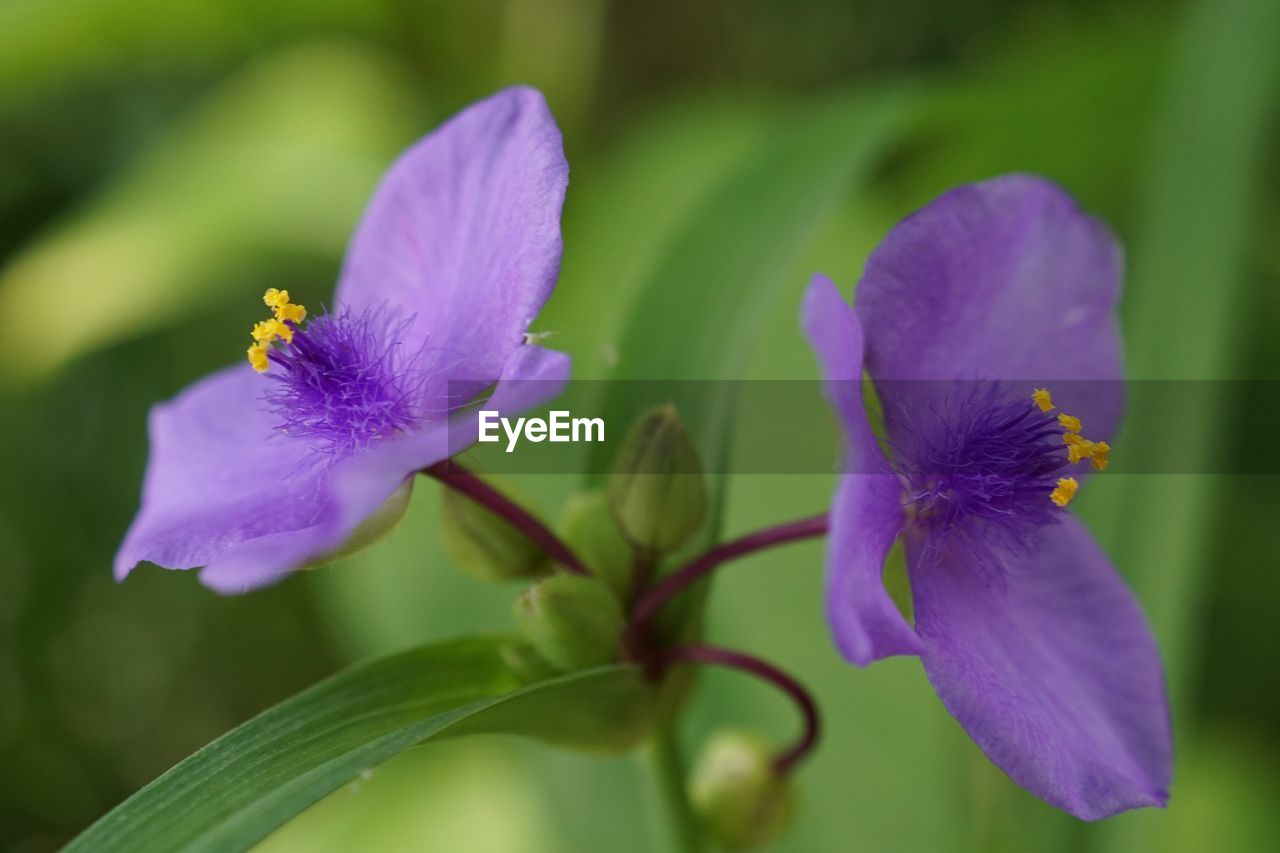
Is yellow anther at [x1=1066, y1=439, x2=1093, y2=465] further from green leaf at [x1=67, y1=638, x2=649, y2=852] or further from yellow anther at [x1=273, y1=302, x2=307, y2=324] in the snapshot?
yellow anther at [x1=273, y1=302, x2=307, y2=324]

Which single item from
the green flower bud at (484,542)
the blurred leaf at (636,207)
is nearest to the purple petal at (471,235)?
the green flower bud at (484,542)

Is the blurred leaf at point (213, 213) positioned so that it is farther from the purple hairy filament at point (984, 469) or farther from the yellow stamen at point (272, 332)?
the purple hairy filament at point (984, 469)

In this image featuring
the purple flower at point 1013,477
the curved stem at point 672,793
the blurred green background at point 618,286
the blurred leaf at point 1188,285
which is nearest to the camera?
the purple flower at point 1013,477

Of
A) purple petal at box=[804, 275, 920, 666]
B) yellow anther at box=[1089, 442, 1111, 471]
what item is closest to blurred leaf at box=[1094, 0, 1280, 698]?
yellow anther at box=[1089, 442, 1111, 471]

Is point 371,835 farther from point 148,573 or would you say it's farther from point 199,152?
point 199,152

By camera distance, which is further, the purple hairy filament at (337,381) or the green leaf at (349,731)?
the purple hairy filament at (337,381)

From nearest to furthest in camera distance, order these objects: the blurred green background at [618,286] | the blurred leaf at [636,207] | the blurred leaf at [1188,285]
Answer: the blurred leaf at [1188,285] → the blurred green background at [618,286] → the blurred leaf at [636,207]
